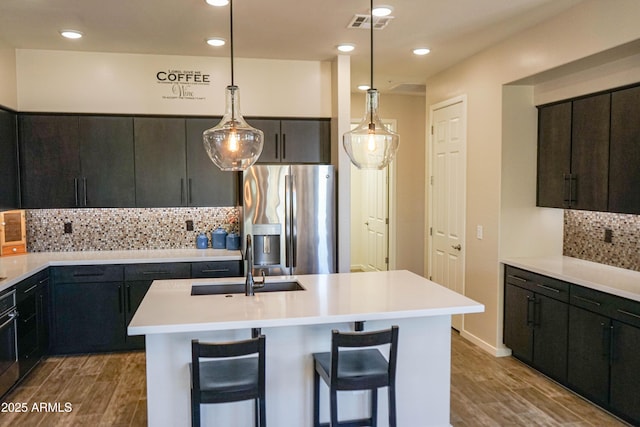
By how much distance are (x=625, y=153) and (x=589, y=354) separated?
4.62ft

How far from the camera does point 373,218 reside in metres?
7.91

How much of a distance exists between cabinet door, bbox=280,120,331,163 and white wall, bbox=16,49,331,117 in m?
0.10

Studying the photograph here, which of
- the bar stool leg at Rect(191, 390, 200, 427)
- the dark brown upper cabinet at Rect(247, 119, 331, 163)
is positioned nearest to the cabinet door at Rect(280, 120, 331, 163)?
the dark brown upper cabinet at Rect(247, 119, 331, 163)

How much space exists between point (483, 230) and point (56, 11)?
389cm

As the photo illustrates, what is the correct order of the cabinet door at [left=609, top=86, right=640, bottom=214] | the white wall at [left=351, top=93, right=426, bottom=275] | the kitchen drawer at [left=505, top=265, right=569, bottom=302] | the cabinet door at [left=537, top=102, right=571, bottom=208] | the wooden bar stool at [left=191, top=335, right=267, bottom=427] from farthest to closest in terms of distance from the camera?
1. the white wall at [left=351, top=93, right=426, bottom=275]
2. the cabinet door at [left=537, top=102, right=571, bottom=208]
3. the kitchen drawer at [left=505, top=265, right=569, bottom=302]
4. the cabinet door at [left=609, top=86, right=640, bottom=214]
5. the wooden bar stool at [left=191, top=335, right=267, bottom=427]

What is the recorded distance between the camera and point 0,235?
4695 mm

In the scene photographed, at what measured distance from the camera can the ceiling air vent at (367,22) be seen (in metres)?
3.82

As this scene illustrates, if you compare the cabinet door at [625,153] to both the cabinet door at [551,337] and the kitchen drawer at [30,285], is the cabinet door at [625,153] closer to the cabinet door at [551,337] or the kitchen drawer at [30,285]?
the cabinet door at [551,337]

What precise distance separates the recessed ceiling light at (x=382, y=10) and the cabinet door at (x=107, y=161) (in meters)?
2.64

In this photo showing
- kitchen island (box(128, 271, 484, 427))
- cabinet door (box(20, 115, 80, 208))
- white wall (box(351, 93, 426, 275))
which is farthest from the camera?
white wall (box(351, 93, 426, 275))

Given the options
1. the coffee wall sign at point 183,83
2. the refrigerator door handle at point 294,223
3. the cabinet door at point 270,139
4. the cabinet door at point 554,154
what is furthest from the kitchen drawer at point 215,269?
the cabinet door at point 554,154

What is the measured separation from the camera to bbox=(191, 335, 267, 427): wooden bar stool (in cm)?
242

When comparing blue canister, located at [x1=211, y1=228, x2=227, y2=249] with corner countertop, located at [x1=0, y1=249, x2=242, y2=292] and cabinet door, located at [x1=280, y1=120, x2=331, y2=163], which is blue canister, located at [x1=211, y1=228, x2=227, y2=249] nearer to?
corner countertop, located at [x1=0, y1=249, x2=242, y2=292]

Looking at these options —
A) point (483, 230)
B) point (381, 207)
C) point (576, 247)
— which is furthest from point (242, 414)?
point (381, 207)
